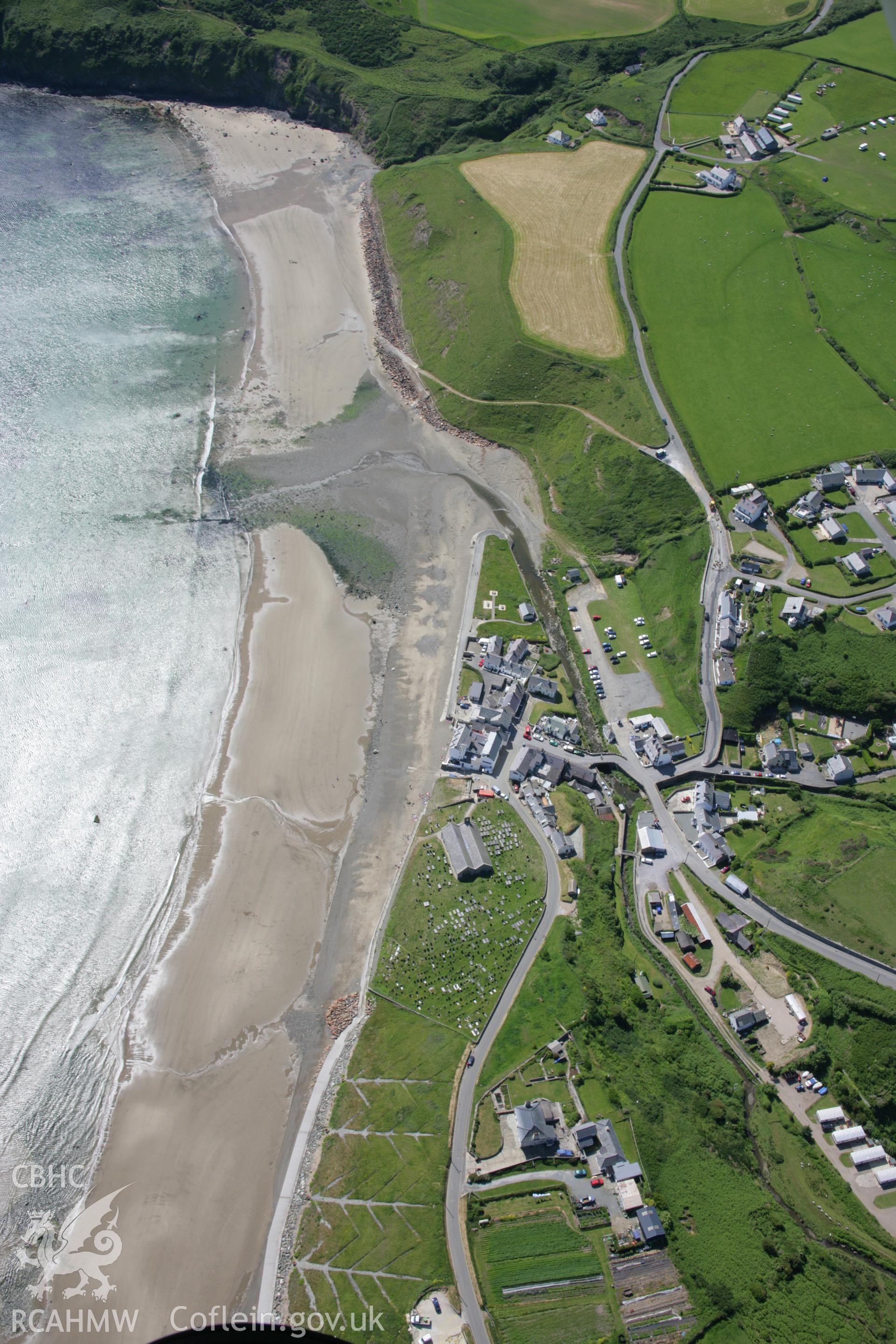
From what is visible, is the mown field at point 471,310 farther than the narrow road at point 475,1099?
Yes

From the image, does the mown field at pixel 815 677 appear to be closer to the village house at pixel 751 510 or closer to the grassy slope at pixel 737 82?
the village house at pixel 751 510

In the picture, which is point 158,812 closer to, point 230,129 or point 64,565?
point 64,565

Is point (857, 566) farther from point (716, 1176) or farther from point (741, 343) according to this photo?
point (716, 1176)

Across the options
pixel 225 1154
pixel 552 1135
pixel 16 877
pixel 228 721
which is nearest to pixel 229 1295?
pixel 225 1154

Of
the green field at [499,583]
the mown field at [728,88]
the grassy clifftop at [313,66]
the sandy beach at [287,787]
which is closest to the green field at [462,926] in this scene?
the sandy beach at [287,787]

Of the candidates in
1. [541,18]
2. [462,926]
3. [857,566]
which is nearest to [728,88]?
[541,18]

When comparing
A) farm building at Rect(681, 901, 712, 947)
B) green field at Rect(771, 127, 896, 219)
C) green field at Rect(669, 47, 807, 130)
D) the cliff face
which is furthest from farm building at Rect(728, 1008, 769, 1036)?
the cliff face
